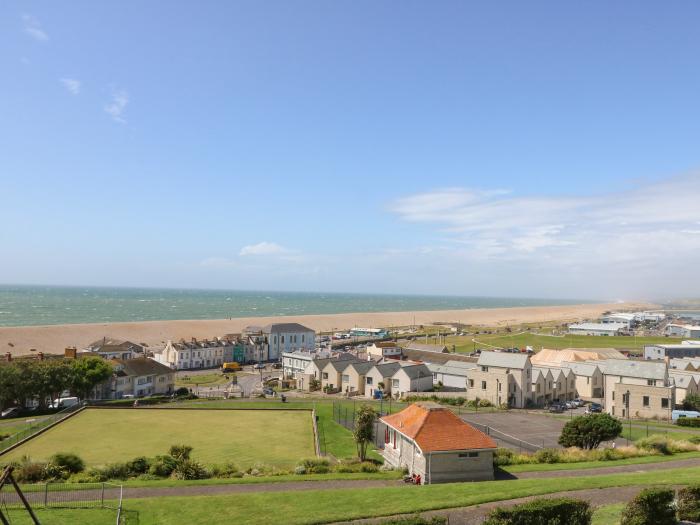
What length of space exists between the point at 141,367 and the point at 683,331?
12884 centimetres

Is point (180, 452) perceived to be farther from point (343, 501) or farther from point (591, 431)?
point (591, 431)

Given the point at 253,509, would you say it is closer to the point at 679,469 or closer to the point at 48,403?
the point at 679,469

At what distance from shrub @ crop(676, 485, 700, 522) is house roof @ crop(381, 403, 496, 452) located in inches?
435

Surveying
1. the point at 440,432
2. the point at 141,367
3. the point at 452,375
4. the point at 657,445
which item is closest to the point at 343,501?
the point at 440,432

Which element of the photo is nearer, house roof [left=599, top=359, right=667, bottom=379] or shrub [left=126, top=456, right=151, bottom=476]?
shrub [left=126, top=456, right=151, bottom=476]

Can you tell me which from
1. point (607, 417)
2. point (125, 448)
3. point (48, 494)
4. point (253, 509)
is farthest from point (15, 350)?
point (607, 417)

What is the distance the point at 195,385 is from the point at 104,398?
1305cm

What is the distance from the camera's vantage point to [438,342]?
379 feet

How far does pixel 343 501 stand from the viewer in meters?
21.7

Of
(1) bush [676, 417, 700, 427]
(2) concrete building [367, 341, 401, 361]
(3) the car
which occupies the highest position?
(2) concrete building [367, 341, 401, 361]

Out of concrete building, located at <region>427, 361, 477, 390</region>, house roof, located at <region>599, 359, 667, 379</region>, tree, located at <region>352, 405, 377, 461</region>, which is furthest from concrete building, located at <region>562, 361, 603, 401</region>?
tree, located at <region>352, 405, 377, 461</region>

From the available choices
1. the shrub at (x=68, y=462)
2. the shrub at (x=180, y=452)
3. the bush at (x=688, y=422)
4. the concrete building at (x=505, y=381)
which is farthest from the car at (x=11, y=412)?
the bush at (x=688, y=422)

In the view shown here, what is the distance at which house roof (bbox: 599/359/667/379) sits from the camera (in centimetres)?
5403

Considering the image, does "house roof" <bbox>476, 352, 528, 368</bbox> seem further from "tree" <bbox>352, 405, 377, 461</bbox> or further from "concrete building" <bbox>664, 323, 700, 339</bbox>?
"concrete building" <bbox>664, 323, 700, 339</bbox>
